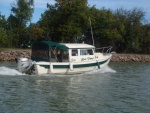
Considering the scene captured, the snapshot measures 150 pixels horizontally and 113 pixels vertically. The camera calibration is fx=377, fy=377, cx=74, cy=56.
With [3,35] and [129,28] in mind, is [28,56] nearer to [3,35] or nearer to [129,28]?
[3,35]

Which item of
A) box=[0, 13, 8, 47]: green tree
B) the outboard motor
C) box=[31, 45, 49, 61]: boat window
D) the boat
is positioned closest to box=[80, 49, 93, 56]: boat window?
the boat

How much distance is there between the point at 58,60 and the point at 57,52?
72 centimetres

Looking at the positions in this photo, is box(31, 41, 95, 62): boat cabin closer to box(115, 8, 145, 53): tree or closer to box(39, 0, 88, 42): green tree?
box(39, 0, 88, 42): green tree

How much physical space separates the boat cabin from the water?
7.74 ft

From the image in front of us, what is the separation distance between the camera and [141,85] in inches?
1093

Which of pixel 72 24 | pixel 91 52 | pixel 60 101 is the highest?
pixel 72 24

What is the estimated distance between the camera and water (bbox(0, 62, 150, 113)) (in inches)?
707

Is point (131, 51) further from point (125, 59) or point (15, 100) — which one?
point (15, 100)

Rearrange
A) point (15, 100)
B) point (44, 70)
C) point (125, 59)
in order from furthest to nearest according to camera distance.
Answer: point (125, 59)
point (44, 70)
point (15, 100)

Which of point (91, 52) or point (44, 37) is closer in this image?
point (91, 52)

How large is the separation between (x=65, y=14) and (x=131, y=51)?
16.2 meters

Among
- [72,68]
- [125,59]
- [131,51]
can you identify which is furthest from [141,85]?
[131,51]

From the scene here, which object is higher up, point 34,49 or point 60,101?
point 34,49

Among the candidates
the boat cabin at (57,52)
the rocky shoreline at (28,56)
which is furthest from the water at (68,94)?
the rocky shoreline at (28,56)
